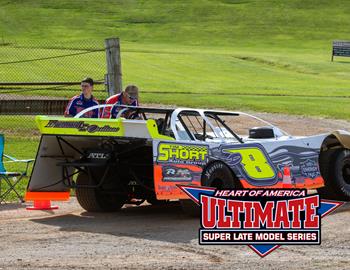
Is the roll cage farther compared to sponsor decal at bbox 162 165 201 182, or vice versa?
the roll cage

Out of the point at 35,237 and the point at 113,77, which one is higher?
the point at 113,77

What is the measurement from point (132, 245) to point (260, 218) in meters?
2.61

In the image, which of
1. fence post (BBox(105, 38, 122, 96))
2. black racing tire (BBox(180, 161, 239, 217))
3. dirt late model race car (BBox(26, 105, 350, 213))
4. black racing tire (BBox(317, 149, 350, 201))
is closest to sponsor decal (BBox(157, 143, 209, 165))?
dirt late model race car (BBox(26, 105, 350, 213))

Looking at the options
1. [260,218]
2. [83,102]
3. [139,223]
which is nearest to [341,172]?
[139,223]

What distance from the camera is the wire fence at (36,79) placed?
21.8 meters

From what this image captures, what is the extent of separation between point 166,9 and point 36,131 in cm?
5956

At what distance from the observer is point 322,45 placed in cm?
6931

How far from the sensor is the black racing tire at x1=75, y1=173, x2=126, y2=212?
1372cm

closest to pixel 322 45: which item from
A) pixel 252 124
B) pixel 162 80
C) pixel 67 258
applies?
pixel 162 80

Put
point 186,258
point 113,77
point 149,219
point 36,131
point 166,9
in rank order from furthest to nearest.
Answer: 1. point 166,9
2. point 36,131
3. point 113,77
4. point 149,219
5. point 186,258

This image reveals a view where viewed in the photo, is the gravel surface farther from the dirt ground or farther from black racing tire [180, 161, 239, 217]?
black racing tire [180, 161, 239, 217]

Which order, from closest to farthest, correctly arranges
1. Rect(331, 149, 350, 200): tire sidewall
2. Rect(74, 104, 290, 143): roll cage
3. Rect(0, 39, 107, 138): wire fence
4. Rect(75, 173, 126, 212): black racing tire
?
Rect(74, 104, 290, 143): roll cage, Rect(75, 173, 126, 212): black racing tire, Rect(331, 149, 350, 200): tire sidewall, Rect(0, 39, 107, 138): wire fence

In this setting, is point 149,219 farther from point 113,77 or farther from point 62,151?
point 113,77

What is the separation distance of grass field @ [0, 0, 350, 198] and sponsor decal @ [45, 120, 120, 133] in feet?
19.3
